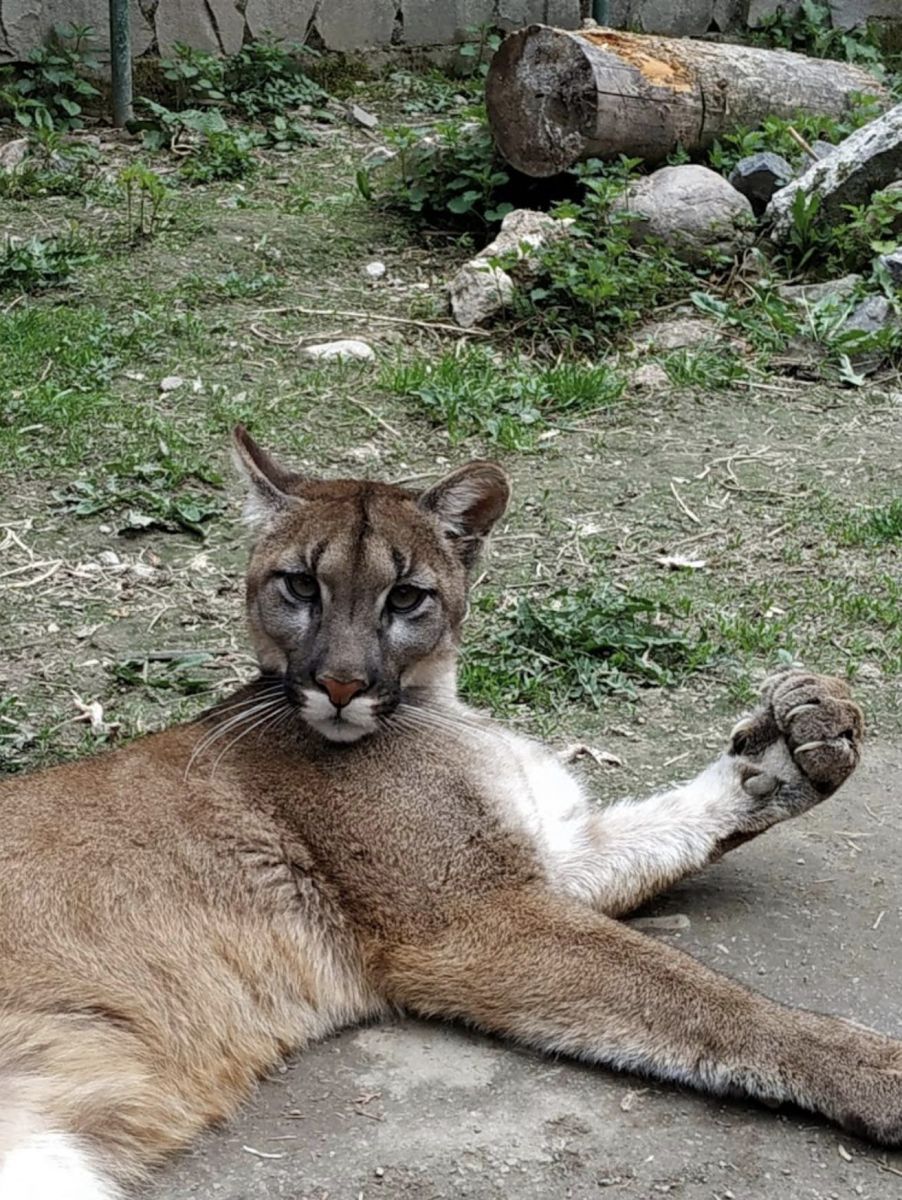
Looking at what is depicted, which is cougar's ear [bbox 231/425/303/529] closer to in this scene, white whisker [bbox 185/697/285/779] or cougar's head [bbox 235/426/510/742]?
cougar's head [bbox 235/426/510/742]

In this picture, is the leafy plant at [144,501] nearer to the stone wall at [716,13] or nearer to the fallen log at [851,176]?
the fallen log at [851,176]

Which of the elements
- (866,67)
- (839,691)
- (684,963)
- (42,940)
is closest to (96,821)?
(42,940)

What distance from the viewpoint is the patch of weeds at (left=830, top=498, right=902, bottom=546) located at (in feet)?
25.0

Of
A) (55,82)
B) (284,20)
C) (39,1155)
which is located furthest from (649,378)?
Answer: (39,1155)

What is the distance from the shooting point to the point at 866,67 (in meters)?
14.2

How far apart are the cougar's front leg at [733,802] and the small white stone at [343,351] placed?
15.8 ft

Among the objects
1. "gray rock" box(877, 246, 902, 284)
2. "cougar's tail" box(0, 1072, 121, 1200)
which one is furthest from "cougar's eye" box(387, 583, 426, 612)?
"gray rock" box(877, 246, 902, 284)

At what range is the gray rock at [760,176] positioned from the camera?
10.8m

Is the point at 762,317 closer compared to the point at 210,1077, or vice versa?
the point at 210,1077

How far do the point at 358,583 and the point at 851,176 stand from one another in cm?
651

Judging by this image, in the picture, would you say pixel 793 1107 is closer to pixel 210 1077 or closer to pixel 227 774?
pixel 210 1077

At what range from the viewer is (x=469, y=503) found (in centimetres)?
528

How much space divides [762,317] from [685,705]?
13.6ft

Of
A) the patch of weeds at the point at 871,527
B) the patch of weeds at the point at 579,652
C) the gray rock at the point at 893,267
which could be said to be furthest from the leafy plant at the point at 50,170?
the patch of weeds at the point at 871,527
